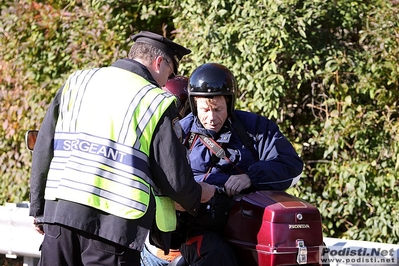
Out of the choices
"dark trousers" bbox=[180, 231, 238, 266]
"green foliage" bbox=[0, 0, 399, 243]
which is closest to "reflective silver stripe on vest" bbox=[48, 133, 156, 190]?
"dark trousers" bbox=[180, 231, 238, 266]

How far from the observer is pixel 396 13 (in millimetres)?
7359

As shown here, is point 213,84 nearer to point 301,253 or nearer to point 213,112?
point 213,112

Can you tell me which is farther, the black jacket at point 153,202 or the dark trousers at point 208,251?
the dark trousers at point 208,251

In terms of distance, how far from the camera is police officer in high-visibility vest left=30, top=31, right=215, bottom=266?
3.97m

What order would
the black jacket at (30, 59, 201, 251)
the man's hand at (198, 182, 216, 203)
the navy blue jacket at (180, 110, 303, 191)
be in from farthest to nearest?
the navy blue jacket at (180, 110, 303, 191) < the man's hand at (198, 182, 216, 203) < the black jacket at (30, 59, 201, 251)

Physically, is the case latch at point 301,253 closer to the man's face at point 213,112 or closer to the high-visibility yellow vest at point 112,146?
the high-visibility yellow vest at point 112,146

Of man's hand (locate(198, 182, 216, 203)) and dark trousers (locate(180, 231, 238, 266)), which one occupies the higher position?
man's hand (locate(198, 182, 216, 203))

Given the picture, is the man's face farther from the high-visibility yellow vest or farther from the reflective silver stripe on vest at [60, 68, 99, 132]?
the reflective silver stripe on vest at [60, 68, 99, 132]

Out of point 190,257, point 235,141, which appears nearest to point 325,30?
point 235,141

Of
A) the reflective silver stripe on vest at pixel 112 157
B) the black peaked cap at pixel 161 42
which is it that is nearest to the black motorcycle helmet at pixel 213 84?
the black peaked cap at pixel 161 42

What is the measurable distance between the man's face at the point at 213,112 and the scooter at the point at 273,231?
57cm

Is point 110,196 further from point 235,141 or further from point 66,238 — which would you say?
point 235,141

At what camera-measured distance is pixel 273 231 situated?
4.17 meters

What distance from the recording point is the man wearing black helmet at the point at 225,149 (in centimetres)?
452
